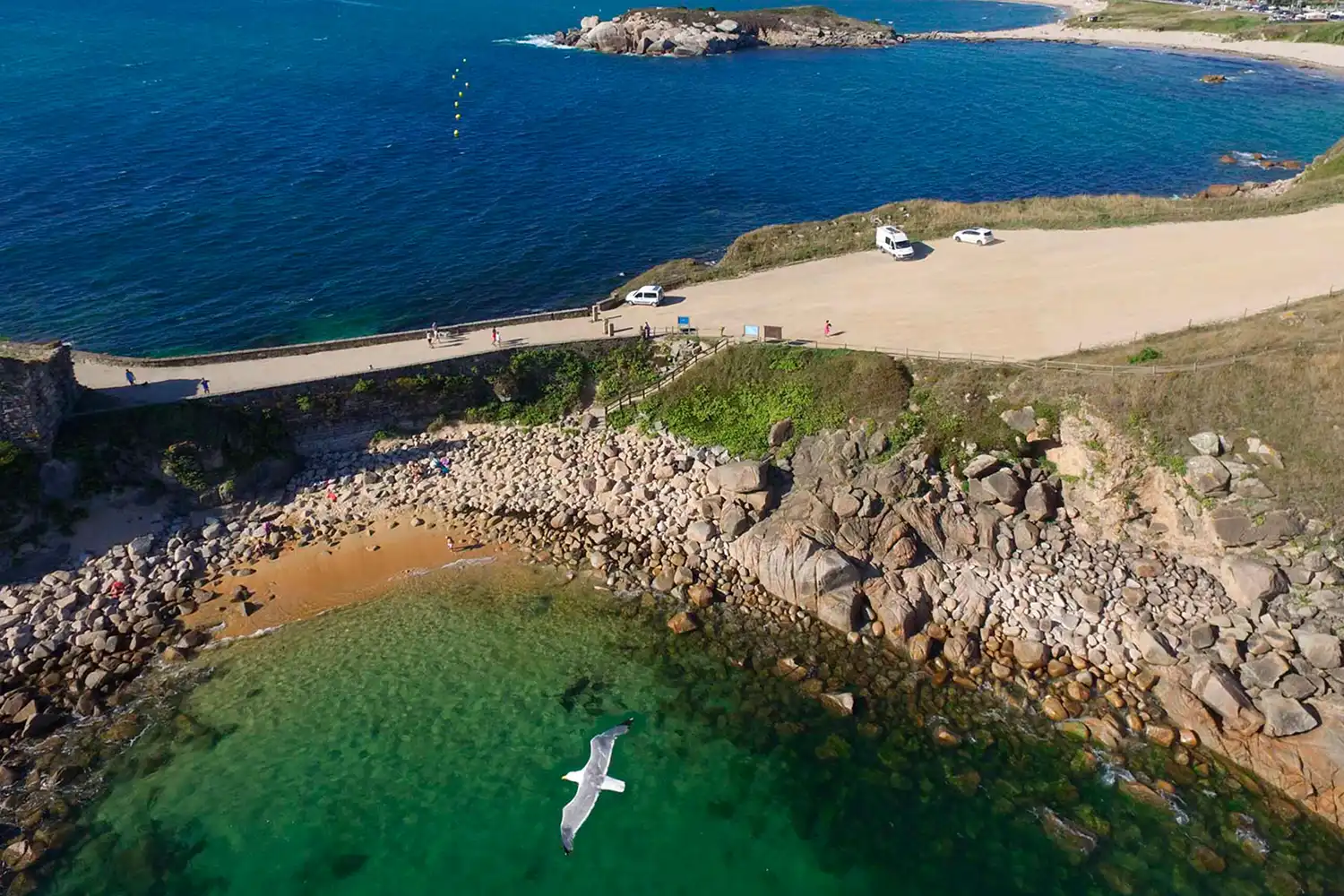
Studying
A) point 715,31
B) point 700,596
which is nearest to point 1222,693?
point 700,596

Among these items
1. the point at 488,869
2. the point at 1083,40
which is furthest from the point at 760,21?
the point at 488,869

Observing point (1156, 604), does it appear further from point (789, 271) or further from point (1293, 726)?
point (789, 271)

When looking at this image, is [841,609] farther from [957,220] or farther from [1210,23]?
[1210,23]

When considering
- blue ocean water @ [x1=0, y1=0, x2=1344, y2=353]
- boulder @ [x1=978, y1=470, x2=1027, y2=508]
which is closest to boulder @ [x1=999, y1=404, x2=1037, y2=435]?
boulder @ [x1=978, y1=470, x2=1027, y2=508]

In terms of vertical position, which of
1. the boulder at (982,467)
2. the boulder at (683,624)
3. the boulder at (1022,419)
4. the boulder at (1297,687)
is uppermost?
the boulder at (1022,419)

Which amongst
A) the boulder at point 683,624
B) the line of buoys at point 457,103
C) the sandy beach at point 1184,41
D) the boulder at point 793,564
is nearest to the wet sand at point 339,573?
the boulder at point 683,624

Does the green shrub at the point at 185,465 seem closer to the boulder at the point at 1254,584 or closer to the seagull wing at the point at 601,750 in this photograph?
the seagull wing at the point at 601,750
